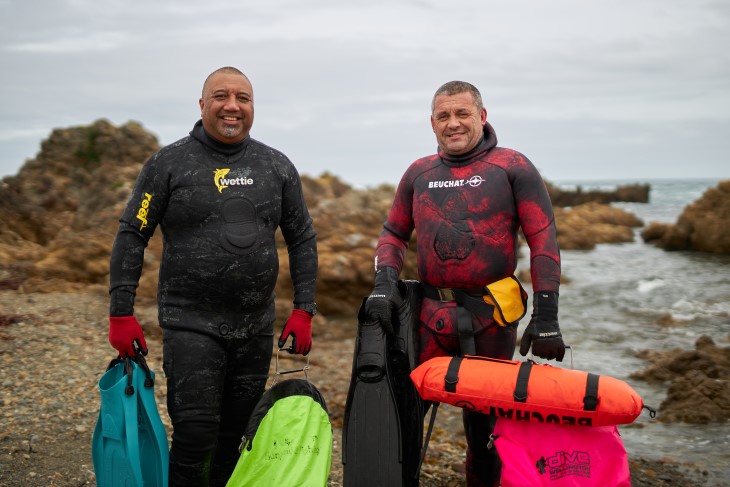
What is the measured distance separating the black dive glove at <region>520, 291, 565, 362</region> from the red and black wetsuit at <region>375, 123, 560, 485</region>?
0.25 ft

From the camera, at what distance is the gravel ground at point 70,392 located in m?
4.92

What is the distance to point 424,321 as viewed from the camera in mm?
3834

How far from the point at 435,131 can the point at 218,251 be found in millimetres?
1361

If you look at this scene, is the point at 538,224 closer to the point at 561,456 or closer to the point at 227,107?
the point at 561,456

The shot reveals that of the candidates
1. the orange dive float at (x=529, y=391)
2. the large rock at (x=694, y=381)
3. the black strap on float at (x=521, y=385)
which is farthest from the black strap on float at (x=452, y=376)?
the large rock at (x=694, y=381)

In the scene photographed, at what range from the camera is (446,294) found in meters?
3.83

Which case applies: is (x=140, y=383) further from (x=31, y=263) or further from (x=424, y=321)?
(x=31, y=263)

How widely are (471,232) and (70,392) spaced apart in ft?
14.8

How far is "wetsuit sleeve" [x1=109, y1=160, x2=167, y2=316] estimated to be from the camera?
3482 mm

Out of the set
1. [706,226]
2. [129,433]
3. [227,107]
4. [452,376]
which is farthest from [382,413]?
[706,226]

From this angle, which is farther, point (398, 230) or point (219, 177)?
point (398, 230)

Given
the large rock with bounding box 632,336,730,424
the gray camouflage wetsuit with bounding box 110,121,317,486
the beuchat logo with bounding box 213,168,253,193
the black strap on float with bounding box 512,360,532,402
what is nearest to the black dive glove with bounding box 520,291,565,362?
the black strap on float with bounding box 512,360,532,402

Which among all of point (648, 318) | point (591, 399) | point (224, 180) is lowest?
point (648, 318)

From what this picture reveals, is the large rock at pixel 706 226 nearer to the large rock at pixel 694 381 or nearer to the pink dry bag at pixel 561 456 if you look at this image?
the large rock at pixel 694 381
